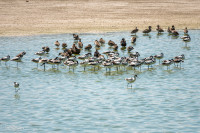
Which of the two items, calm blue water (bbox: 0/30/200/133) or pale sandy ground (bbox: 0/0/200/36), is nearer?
calm blue water (bbox: 0/30/200/133)

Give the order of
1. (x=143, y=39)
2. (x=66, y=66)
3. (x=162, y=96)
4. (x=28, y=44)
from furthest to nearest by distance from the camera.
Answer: (x=143, y=39) → (x=28, y=44) → (x=66, y=66) → (x=162, y=96)

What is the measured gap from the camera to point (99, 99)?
884 inches

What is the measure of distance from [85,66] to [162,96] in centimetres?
994

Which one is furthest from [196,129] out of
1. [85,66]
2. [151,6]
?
[151,6]

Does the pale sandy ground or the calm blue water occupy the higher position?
the pale sandy ground

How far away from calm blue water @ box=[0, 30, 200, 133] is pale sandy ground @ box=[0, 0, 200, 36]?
1604 centimetres

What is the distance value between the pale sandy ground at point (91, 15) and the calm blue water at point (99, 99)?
1604 centimetres

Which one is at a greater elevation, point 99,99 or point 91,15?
point 91,15

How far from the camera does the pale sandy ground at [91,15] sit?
50.6 metres

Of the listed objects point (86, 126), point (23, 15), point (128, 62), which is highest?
point (23, 15)

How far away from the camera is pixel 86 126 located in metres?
18.1

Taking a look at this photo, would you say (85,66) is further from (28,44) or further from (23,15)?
(23,15)

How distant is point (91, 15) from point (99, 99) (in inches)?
1471

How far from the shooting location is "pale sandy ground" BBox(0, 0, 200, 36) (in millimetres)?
50562
